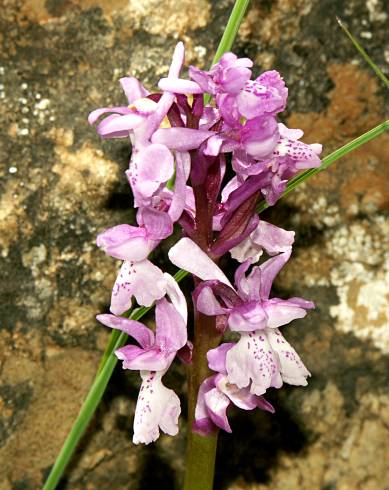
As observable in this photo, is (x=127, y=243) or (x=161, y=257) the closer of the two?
(x=127, y=243)

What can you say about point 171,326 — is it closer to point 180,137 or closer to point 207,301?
point 207,301

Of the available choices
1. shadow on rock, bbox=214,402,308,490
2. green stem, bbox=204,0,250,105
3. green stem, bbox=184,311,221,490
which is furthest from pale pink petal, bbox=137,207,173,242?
shadow on rock, bbox=214,402,308,490

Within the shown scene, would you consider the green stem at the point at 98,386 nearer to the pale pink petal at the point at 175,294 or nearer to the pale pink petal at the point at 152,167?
the pale pink petal at the point at 175,294

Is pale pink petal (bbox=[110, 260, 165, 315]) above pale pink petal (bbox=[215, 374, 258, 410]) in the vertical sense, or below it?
above

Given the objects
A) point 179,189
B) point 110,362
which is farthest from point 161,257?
point 179,189

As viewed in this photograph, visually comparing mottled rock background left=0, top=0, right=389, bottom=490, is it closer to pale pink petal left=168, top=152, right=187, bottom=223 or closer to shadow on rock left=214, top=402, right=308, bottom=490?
shadow on rock left=214, top=402, right=308, bottom=490

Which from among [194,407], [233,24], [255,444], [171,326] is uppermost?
[233,24]

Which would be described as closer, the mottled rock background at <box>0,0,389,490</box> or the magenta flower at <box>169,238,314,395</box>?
the magenta flower at <box>169,238,314,395</box>

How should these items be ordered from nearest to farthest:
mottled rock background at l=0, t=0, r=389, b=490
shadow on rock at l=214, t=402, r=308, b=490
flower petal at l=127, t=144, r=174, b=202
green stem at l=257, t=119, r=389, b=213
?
flower petal at l=127, t=144, r=174, b=202
green stem at l=257, t=119, r=389, b=213
mottled rock background at l=0, t=0, r=389, b=490
shadow on rock at l=214, t=402, r=308, b=490
